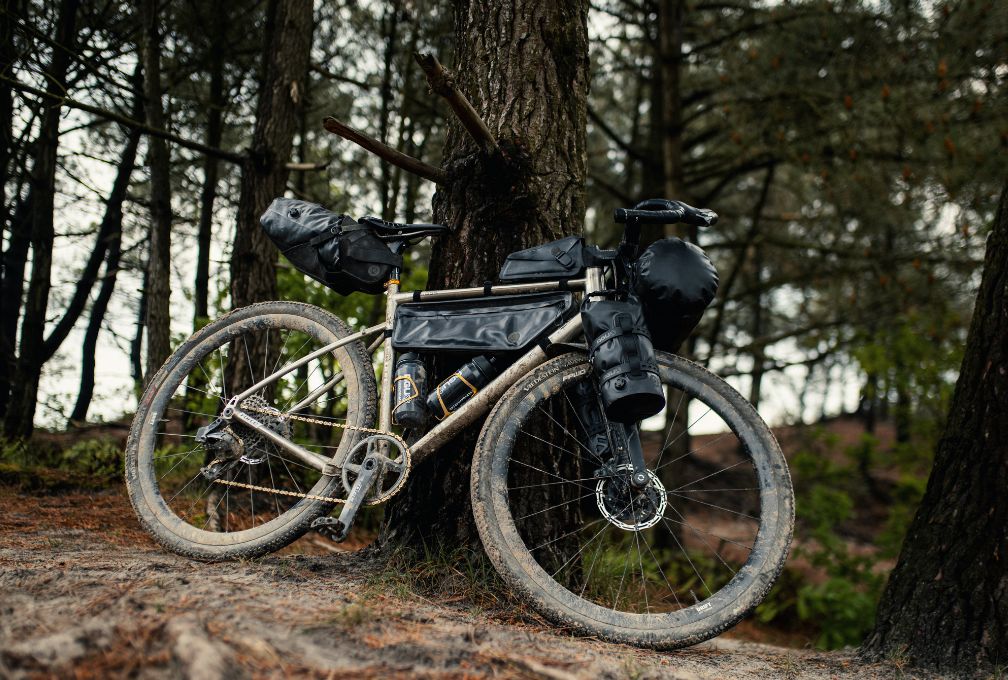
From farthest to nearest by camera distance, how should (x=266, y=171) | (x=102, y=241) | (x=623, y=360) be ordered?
1. (x=102, y=241)
2. (x=266, y=171)
3. (x=623, y=360)

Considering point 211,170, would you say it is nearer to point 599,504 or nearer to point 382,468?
point 382,468

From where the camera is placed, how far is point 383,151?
2973 mm

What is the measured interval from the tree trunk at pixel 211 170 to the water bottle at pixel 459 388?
4701mm

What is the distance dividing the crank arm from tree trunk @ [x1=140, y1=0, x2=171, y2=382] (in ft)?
11.4

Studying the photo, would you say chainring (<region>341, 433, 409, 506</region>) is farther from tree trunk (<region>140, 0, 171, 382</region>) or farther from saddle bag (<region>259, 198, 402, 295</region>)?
tree trunk (<region>140, 0, 171, 382</region>)

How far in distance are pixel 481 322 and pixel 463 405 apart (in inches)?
12.3

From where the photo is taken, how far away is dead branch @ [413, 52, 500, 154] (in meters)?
2.55

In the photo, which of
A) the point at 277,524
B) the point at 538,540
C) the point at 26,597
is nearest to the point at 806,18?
the point at 538,540

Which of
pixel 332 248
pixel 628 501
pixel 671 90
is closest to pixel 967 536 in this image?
pixel 628 501

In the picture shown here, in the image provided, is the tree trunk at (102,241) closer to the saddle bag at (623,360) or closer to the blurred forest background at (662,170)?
the blurred forest background at (662,170)

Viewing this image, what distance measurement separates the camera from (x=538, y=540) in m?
2.99

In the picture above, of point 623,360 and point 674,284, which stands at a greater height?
point 674,284

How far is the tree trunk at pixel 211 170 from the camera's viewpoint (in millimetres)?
6781

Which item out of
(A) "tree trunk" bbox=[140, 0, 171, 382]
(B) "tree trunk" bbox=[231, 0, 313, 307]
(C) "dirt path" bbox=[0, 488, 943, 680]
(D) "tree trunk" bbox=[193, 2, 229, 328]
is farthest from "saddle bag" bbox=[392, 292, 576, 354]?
(D) "tree trunk" bbox=[193, 2, 229, 328]
